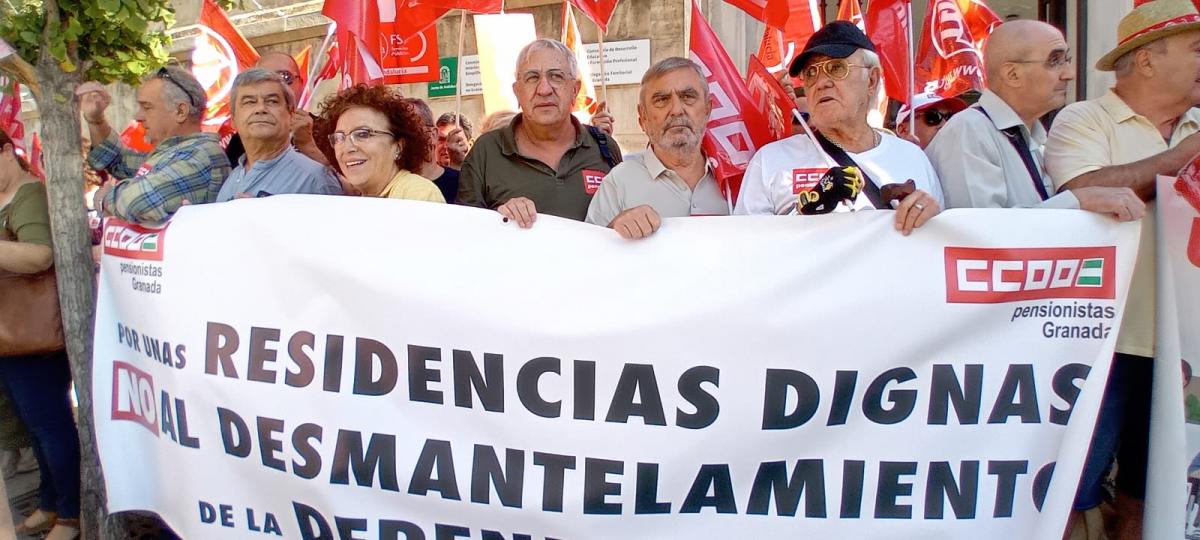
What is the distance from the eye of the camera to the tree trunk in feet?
10.7

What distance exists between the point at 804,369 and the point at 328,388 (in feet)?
4.61

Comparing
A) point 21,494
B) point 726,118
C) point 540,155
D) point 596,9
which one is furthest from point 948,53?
point 21,494

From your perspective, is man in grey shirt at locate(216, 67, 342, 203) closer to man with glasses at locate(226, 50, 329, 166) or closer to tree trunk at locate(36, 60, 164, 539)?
man with glasses at locate(226, 50, 329, 166)

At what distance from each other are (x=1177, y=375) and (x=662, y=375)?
145 centimetres

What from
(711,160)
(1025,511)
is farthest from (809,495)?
(711,160)

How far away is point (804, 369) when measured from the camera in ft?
7.62

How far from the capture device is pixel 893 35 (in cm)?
469

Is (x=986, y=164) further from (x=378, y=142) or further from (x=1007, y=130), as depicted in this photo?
(x=378, y=142)

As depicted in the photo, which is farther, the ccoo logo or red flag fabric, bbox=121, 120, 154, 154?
red flag fabric, bbox=121, 120, 154, 154

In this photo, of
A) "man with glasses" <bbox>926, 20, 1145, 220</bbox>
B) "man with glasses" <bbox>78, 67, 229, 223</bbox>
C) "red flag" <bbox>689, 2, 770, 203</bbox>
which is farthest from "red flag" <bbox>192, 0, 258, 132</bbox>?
"man with glasses" <bbox>926, 20, 1145, 220</bbox>

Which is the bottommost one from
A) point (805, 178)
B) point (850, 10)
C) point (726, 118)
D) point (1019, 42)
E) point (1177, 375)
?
point (1177, 375)

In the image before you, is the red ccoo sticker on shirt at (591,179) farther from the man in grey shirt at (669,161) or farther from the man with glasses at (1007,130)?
the man with glasses at (1007,130)

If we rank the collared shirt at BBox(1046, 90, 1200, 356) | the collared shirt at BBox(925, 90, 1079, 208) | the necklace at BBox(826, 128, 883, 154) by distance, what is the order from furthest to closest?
the necklace at BBox(826, 128, 883, 154) → the collared shirt at BBox(925, 90, 1079, 208) → the collared shirt at BBox(1046, 90, 1200, 356)

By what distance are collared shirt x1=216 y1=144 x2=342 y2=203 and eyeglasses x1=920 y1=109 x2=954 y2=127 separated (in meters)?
3.51
